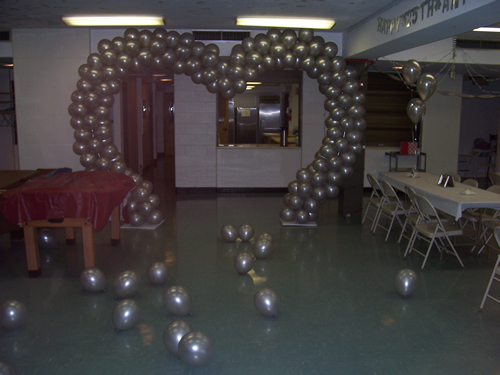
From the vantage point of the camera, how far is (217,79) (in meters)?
6.75

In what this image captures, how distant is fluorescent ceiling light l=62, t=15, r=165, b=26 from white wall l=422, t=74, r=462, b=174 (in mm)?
6516

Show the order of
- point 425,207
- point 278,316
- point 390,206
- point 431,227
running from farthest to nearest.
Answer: point 390,206
point 431,227
point 425,207
point 278,316

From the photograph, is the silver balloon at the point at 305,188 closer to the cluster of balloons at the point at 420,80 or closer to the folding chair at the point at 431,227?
the folding chair at the point at 431,227

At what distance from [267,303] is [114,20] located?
510 centimetres

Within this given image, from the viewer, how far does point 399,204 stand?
6.09 m

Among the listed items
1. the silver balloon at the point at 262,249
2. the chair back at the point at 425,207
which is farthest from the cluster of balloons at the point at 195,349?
the chair back at the point at 425,207

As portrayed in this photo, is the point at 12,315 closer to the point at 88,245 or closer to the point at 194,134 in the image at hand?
the point at 88,245

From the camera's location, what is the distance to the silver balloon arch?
6.43 metres

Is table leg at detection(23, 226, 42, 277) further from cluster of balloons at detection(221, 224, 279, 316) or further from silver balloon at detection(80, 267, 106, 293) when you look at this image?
cluster of balloons at detection(221, 224, 279, 316)

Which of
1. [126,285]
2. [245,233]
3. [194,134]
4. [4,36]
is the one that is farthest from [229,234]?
[4,36]

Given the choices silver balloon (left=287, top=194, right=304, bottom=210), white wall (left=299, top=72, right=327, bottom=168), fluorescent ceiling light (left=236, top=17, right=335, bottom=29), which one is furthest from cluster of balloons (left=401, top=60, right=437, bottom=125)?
white wall (left=299, top=72, right=327, bottom=168)

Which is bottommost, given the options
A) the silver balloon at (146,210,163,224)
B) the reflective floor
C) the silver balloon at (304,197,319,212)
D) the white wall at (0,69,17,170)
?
the reflective floor

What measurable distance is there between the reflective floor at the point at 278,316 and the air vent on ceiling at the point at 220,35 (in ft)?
12.0

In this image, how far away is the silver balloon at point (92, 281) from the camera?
13.9 feet
